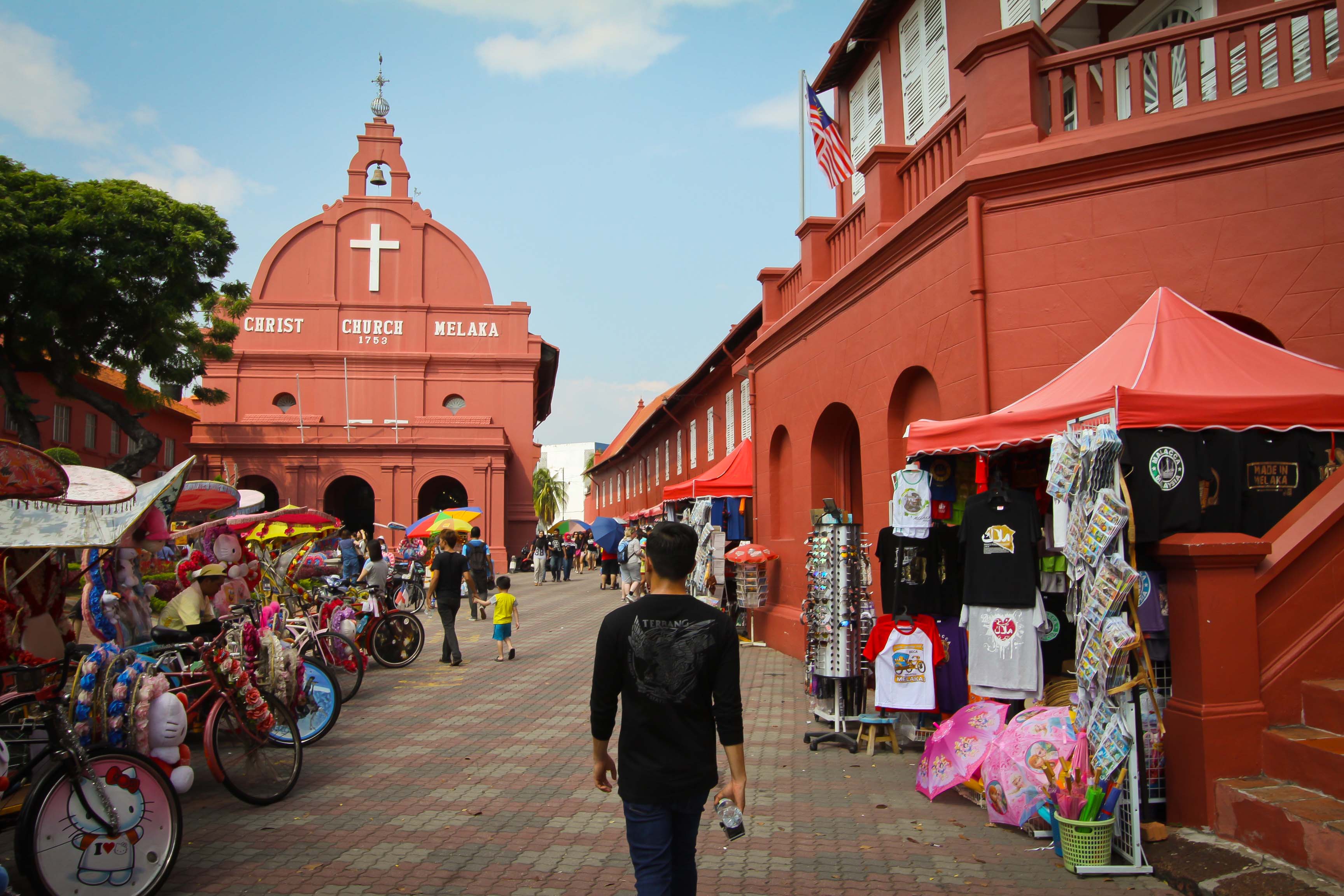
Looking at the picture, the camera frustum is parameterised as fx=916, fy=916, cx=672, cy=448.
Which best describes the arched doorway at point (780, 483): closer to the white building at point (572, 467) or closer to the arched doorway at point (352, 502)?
the arched doorway at point (352, 502)

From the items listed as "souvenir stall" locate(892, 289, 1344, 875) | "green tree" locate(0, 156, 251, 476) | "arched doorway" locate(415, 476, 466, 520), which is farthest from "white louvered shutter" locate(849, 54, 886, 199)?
"arched doorway" locate(415, 476, 466, 520)

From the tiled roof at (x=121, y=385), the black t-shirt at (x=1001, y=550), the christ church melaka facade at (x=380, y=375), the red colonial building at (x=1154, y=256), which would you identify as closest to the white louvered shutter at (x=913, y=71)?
the red colonial building at (x=1154, y=256)

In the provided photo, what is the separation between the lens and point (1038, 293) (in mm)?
7812

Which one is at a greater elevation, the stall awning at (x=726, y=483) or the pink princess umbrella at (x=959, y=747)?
the stall awning at (x=726, y=483)

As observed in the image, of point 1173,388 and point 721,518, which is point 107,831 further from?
point 721,518

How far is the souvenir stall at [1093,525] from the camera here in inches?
196

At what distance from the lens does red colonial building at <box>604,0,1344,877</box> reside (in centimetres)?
504

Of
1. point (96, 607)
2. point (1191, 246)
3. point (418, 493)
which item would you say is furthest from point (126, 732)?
point (418, 493)

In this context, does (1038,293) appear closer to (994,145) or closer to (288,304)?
Answer: (994,145)

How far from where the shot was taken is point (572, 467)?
92.0 meters

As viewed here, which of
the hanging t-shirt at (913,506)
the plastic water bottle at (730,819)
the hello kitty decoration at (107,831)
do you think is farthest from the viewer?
the hanging t-shirt at (913,506)

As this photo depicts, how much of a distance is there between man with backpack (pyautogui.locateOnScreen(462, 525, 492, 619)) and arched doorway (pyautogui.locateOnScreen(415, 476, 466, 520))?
13.3 meters

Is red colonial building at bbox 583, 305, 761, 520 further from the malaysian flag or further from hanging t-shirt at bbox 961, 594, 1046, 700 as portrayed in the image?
hanging t-shirt at bbox 961, 594, 1046, 700

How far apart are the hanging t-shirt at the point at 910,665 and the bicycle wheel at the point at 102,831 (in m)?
4.87
